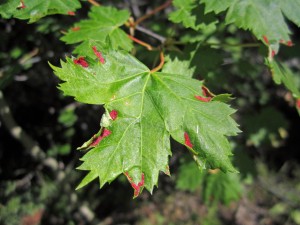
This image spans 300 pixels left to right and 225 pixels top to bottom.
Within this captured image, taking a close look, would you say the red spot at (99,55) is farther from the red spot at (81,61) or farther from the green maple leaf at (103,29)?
the green maple leaf at (103,29)

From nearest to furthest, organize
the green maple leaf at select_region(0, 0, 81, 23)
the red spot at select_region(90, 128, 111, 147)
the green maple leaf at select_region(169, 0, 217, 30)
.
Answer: the red spot at select_region(90, 128, 111, 147), the green maple leaf at select_region(0, 0, 81, 23), the green maple leaf at select_region(169, 0, 217, 30)

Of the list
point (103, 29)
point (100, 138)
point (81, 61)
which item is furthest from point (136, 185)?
point (103, 29)

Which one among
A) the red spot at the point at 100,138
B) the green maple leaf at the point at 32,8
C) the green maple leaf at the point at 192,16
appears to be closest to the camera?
the red spot at the point at 100,138

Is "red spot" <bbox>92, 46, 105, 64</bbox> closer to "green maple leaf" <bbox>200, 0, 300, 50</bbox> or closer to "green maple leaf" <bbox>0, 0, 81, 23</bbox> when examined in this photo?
"green maple leaf" <bbox>0, 0, 81, 23</bbox>

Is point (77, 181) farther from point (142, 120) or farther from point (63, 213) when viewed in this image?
point (142, 120)

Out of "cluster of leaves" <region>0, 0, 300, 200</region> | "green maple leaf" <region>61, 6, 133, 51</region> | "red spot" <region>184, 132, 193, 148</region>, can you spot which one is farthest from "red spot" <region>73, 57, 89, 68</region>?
"red spot" <region>184, 132, 193, 148</region>

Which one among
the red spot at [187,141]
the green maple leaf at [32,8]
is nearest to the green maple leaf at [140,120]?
the red spot at [187,141]
